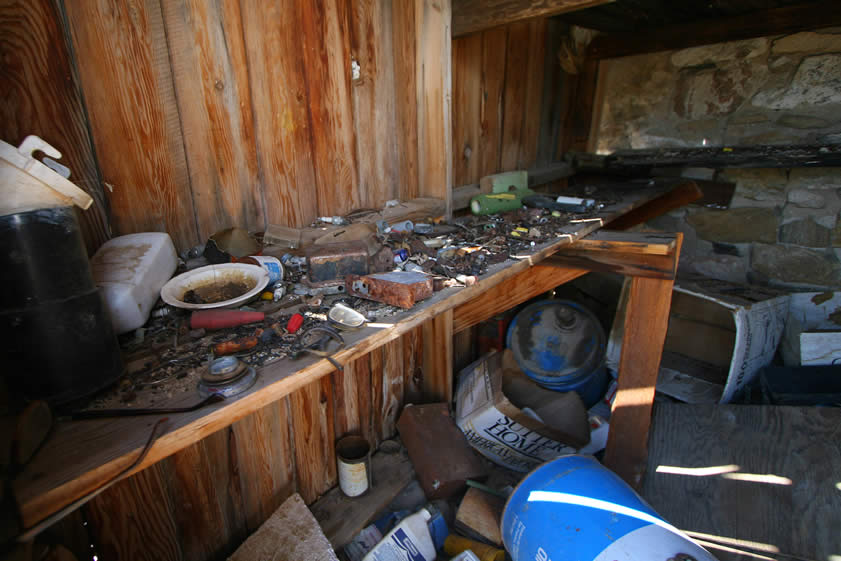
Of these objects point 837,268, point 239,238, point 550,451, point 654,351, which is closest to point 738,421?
point 654,351

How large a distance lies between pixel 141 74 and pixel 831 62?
352 centimetres

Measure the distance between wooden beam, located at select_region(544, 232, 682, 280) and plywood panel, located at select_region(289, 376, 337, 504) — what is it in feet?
4.04

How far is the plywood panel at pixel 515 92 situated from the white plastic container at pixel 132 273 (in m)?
2.20

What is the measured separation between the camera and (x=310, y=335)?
0.98 metres

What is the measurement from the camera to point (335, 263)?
1.25 m

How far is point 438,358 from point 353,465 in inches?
28.6

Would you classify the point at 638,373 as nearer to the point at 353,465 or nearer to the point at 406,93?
the point at 353,465

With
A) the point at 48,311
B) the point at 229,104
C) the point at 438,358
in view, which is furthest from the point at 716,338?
the point at 48,311

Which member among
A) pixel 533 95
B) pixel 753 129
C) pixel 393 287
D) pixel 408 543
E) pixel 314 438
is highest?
pixel 533 95

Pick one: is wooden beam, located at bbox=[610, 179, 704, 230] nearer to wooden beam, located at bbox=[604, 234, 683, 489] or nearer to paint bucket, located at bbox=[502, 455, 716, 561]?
wooden beam, located at bbox=[604, 234, 683, 489]

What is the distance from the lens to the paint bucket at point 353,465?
1827 millimetres

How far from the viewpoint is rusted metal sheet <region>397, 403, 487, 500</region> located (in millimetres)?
1941

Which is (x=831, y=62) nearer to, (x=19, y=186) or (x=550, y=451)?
(x=550, y=451)

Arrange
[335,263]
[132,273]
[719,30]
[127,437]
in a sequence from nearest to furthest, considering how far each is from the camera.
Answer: [127,437], [132,273], [335,263], [719,30]
